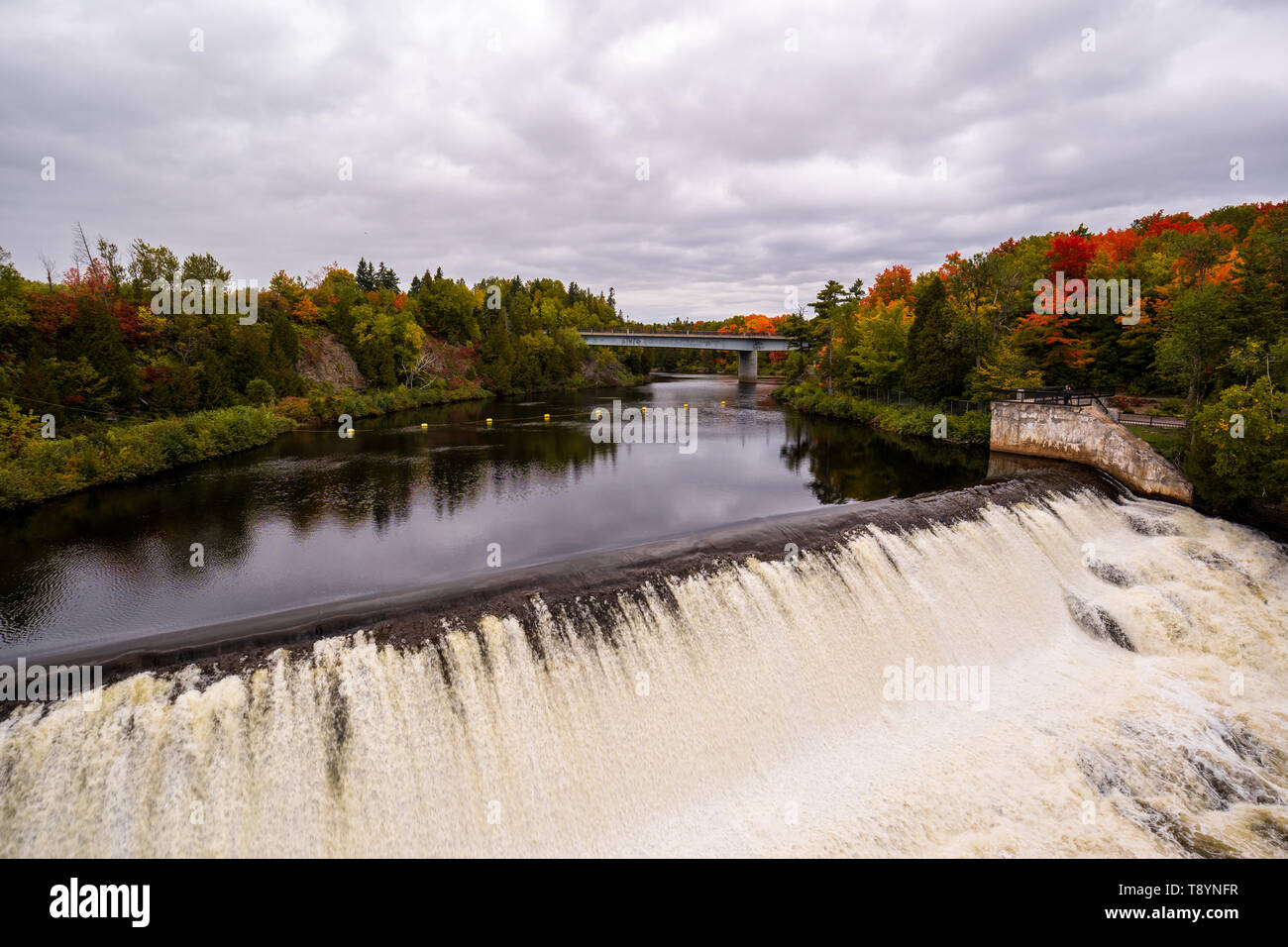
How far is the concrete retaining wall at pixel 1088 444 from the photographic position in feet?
70.9

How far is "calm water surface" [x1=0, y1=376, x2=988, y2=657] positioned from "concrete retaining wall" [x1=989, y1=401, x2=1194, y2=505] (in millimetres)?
2068

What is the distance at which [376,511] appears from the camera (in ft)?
69.3

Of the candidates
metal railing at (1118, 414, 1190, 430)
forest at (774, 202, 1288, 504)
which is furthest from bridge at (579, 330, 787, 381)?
metal railing at (1118, 414, 1190, 430)

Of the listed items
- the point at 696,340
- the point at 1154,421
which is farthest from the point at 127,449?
the point at 696,340

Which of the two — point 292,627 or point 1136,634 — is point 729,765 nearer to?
point 292,627

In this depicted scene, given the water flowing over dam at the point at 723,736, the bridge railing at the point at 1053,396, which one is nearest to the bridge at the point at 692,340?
the bridge railing at the point at 1053,396

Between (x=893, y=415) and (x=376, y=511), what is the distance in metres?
33.9

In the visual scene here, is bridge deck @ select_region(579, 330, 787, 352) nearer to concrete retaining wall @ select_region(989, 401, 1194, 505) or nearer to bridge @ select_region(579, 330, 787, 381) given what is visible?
bridge @ select_region(579, 330, 787, 381)

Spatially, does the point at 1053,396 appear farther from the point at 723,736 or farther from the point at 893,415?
the point at 723,736

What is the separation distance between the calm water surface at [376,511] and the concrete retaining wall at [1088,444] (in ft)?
6.79

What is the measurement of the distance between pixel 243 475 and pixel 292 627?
21.2 metres

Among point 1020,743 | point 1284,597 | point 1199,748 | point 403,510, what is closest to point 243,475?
point 403,510

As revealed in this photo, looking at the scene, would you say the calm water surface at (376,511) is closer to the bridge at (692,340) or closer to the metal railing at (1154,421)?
the metal railing at (1154,421)

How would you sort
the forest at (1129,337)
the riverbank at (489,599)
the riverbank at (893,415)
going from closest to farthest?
the riverbank at (489,599) < the forest at (1129,337) < the riverbank at (893,415)
